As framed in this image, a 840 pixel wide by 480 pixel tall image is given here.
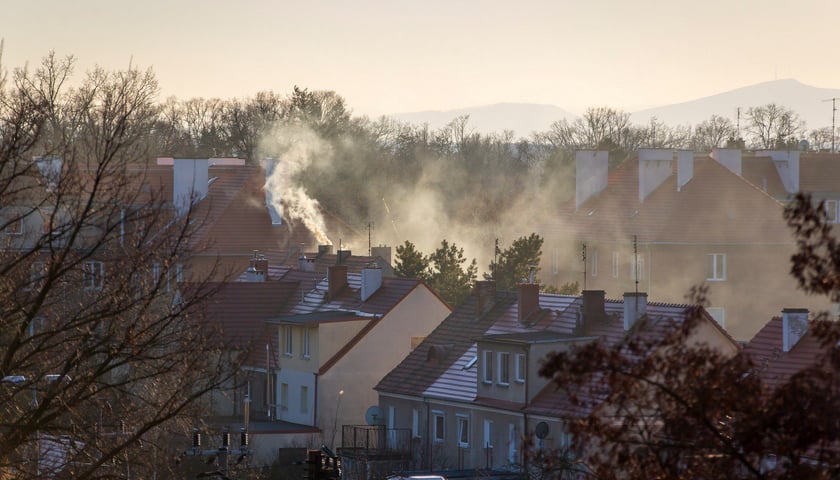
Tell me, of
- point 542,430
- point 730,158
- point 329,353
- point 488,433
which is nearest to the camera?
point 542,430

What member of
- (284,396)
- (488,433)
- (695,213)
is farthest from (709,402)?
(695,213)

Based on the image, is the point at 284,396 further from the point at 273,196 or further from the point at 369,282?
the point at 273,196

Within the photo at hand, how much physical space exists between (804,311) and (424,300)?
16.2m

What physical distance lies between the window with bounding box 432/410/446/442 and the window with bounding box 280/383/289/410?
26.4 ft

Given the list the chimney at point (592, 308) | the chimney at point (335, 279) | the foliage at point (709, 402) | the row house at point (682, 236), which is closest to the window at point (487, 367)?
the chimney at point (592, 308)

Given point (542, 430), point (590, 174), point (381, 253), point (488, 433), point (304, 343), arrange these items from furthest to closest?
point (590, 174) < point (381, 253) < point (304, 343) < point (488, 433) < point (542, 430)

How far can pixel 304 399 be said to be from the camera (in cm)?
4812

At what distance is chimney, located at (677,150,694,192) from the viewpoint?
71000mm

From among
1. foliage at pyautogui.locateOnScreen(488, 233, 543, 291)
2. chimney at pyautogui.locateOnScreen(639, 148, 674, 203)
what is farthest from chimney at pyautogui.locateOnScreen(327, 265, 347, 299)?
chimney at pyautogui.locateOnScreen(639, 148, 674, 203)

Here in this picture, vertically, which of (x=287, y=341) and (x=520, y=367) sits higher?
(x=287, y=341)

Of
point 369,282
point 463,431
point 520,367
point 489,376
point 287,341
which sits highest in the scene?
point 369,282

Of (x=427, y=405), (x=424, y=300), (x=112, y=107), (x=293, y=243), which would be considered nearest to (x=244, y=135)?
(x=293, y=243)

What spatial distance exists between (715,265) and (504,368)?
1160 inches

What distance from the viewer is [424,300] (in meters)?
48.8
